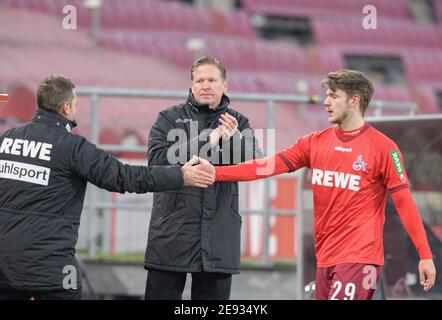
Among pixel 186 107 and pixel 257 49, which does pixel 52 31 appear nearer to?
pixel 257 49

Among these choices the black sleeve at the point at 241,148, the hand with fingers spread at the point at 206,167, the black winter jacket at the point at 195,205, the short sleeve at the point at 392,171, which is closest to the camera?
the short sleeve at the point at 392,171

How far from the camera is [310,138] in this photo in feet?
17.8

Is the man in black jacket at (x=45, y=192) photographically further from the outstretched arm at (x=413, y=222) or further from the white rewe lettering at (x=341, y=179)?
the outstretched arm at (x=413, y=222)

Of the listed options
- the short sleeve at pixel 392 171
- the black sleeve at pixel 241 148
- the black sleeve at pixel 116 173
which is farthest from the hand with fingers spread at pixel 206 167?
the short sleeve at pixel 392 171

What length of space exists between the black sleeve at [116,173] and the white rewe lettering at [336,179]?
72 centimetres

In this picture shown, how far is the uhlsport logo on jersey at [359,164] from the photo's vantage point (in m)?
5.16

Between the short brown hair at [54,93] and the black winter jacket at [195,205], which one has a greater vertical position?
the short brown hair at [54,93]

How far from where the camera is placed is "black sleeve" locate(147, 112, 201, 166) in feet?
18.4

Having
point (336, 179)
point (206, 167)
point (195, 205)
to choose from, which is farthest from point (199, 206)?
point (336, 179)

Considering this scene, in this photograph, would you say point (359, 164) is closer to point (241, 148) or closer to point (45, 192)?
point (241, 148)

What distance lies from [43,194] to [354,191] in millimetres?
1565

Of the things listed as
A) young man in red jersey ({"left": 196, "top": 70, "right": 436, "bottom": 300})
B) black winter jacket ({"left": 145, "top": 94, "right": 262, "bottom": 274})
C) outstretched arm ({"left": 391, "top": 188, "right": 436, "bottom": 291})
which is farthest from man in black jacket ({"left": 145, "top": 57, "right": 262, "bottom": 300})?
outstretched arm ({"left": 391, "top": 188, "right": 436, "bottom": 291})
